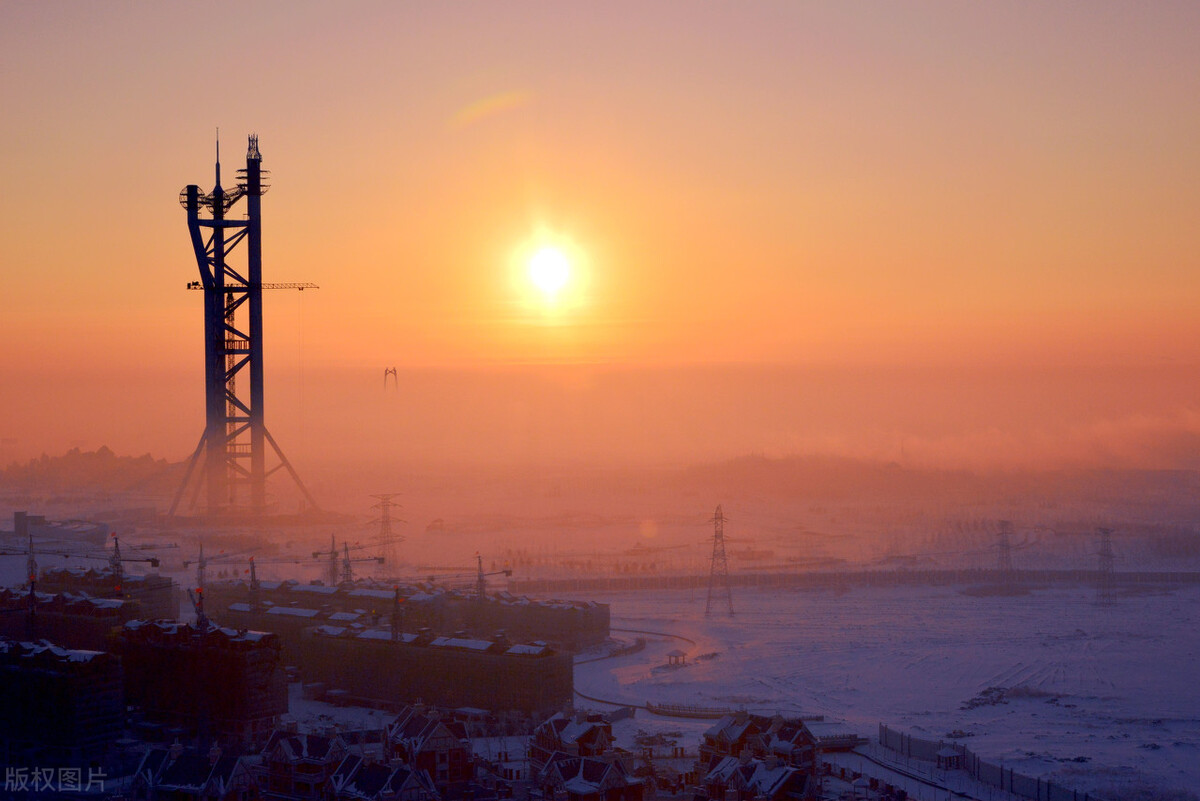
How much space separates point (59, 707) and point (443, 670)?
7061 millimetres

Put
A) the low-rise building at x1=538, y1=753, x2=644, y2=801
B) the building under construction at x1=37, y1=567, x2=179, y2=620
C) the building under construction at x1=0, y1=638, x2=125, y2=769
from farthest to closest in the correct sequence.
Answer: the building under construction at x1=37, y1=567, x2=179, y2=620, the building under construction at x1=0, y1=638, x2=125, y2=769, the low-rise building at x1=538, y1=753, x2=644, y2=801

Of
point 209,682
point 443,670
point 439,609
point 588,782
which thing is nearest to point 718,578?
point 439,609

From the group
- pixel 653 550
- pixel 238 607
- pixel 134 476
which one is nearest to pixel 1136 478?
pixel 653 550

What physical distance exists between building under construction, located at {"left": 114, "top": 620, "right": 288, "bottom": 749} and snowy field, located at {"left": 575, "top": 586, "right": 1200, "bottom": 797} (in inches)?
265

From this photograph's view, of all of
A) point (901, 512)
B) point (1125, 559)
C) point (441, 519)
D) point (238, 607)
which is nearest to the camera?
point (238, 607)

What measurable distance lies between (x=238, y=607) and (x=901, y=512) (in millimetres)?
45667

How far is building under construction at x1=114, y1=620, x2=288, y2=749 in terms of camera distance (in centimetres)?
2156

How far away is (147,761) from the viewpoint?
1705 cm

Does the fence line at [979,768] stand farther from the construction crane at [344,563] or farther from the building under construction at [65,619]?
the construction crane at [344,563]

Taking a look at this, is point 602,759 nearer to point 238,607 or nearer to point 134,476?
point 238,607

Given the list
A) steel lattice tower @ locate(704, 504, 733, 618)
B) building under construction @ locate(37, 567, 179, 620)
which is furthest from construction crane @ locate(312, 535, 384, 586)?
steel lattice tower @ locate(704, 504, 733, 618)

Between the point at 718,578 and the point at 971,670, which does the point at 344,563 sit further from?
the point at 971,670

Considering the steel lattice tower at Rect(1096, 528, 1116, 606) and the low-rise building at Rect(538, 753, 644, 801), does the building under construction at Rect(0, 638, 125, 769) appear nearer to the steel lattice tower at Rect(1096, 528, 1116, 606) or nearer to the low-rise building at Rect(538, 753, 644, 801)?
the low-rise building at Rect(538, 753, 644, 801)

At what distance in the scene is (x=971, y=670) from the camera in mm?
28484
